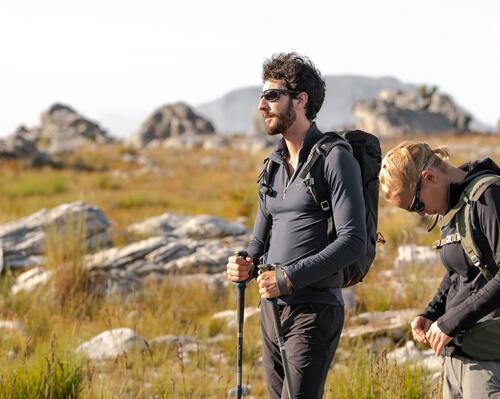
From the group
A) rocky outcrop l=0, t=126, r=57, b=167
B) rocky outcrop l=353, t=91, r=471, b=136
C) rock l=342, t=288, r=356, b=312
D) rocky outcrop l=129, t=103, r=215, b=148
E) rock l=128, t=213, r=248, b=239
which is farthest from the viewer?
rocky outcrop l=353, t=91, r=471, b=136

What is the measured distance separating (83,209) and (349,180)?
22.8 ft

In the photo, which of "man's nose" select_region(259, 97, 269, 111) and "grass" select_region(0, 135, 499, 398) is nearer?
"man's nose" select_region(259, 97, 269, 111)

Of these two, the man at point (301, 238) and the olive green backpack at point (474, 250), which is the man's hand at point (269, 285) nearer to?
the man at point (301, 238)

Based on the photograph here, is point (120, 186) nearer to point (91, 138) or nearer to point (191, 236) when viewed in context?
point (191, 236)

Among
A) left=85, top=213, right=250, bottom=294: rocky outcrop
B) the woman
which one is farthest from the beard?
left=85, top=213, right=250, bottom=294: rocky outcrop

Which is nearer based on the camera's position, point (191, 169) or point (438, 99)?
point (191, 169)

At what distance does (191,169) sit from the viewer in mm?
26906

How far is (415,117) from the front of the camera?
70.6 meters

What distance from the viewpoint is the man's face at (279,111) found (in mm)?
2920

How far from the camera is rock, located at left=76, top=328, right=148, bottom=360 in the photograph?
5.51 m

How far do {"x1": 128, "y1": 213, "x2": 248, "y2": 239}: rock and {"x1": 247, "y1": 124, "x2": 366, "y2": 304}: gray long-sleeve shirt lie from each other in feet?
21.6

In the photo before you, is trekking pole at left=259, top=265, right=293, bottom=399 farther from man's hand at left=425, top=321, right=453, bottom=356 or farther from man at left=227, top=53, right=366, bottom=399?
man's hand at left=425, top=321, right=453, bottom=356

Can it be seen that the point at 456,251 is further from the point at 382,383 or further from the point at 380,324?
the point at 380,324

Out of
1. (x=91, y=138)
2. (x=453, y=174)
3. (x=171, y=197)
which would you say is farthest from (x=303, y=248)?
(x=91, y=138)
